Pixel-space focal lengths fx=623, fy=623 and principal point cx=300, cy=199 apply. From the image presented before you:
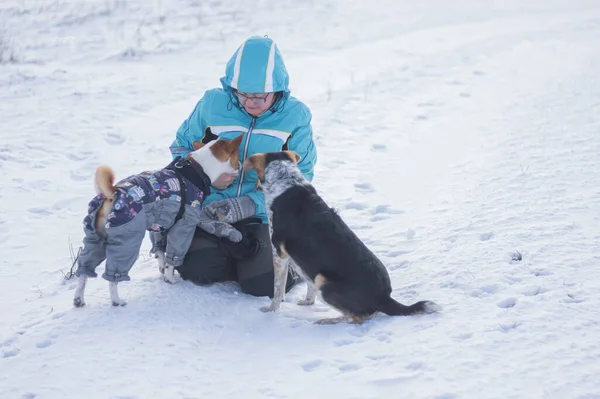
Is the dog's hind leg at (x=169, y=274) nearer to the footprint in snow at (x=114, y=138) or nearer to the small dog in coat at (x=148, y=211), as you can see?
the small dog in coat at (x=148, y=211)

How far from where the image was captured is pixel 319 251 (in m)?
3.88

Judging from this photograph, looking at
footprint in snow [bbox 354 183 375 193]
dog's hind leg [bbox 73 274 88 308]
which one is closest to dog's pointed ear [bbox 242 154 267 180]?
dog's hind leg [bbox 73 274 88 308]

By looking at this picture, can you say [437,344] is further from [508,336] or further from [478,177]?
[478,177]

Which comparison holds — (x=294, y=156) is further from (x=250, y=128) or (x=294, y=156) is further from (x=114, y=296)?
(x=114, y=296)

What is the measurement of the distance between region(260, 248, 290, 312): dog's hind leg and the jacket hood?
3.82 feet

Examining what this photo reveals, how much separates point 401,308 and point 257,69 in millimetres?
1886

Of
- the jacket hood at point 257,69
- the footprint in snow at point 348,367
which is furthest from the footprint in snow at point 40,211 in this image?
the footprint in snow at point 348,367

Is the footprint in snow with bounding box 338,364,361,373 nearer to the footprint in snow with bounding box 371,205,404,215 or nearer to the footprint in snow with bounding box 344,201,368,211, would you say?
the footprint in snow with bounding box 371,205,404,215

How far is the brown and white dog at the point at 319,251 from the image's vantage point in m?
3.77

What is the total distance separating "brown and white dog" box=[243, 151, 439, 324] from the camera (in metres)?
3.77

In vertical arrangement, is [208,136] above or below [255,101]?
below

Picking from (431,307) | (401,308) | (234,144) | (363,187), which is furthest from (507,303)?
(363,187)

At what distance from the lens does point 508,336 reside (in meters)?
3.32

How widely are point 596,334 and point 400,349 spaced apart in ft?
3.32
